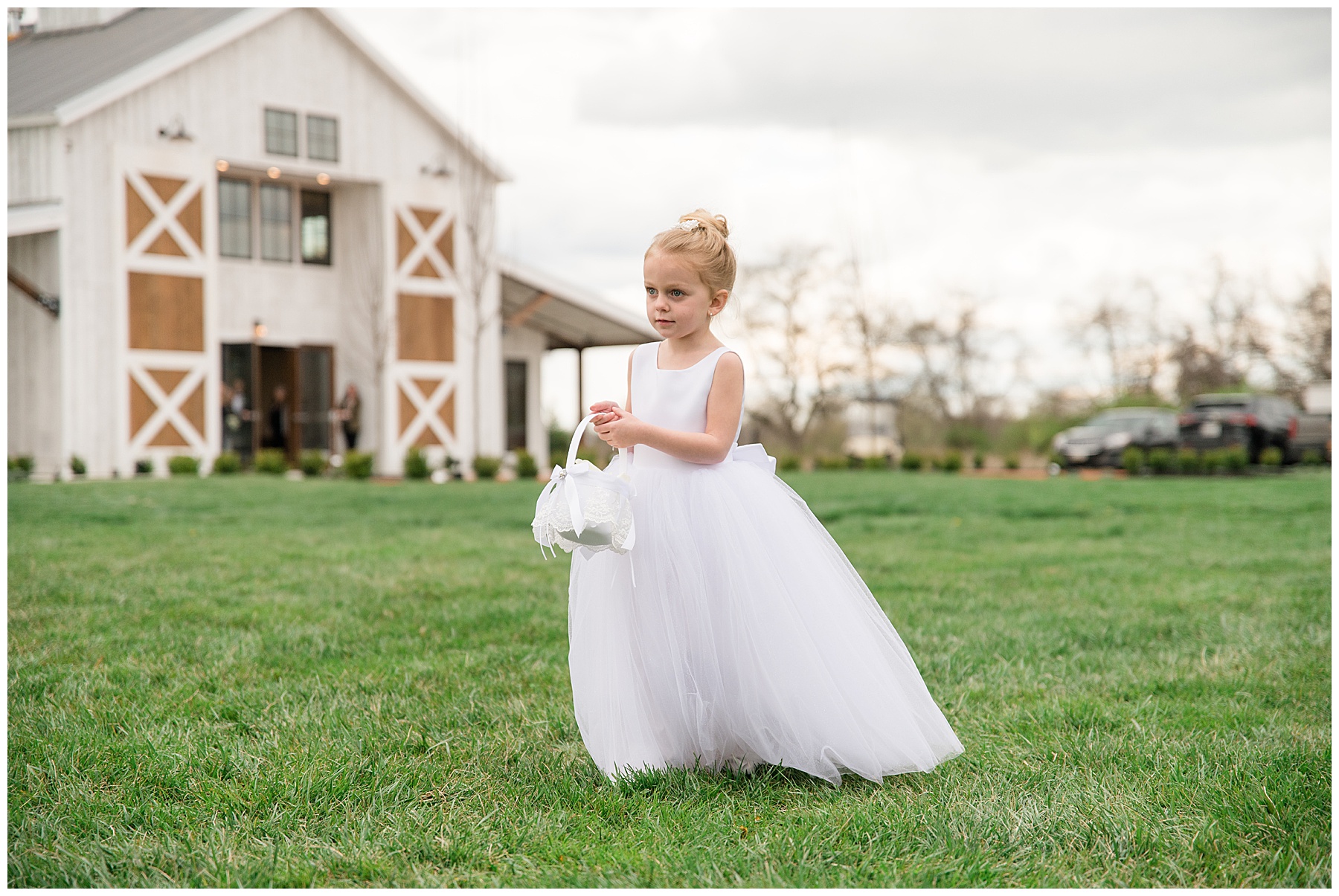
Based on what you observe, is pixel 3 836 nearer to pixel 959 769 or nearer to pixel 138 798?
pixel 138 798

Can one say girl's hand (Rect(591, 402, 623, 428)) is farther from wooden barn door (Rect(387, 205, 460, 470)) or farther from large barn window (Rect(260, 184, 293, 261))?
large barn window (Rect(260, 184, 293, 261))

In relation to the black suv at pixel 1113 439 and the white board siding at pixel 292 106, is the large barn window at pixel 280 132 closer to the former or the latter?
the white board siding at pixel 292 106

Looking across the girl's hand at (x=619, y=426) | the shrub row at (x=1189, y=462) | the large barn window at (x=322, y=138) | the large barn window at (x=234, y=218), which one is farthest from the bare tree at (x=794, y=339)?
the girl's hand at (x=619, y=426)

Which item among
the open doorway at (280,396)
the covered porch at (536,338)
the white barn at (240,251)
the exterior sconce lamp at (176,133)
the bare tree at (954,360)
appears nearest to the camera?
the white barn at (240,251)

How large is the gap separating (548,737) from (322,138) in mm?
16853

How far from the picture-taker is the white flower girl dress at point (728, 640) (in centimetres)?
279

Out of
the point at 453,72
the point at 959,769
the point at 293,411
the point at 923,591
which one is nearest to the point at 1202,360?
the point at 453,72

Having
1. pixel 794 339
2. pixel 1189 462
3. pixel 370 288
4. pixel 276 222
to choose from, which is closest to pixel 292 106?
pixel 276 222

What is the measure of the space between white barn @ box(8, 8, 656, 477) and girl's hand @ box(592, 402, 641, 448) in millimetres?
15314

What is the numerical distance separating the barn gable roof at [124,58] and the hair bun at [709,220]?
1578 cm

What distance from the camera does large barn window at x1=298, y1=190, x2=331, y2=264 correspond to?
62.1 ft

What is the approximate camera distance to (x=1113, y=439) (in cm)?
2069

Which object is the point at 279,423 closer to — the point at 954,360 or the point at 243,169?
the point at 243,169

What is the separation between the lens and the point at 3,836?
2107mm
